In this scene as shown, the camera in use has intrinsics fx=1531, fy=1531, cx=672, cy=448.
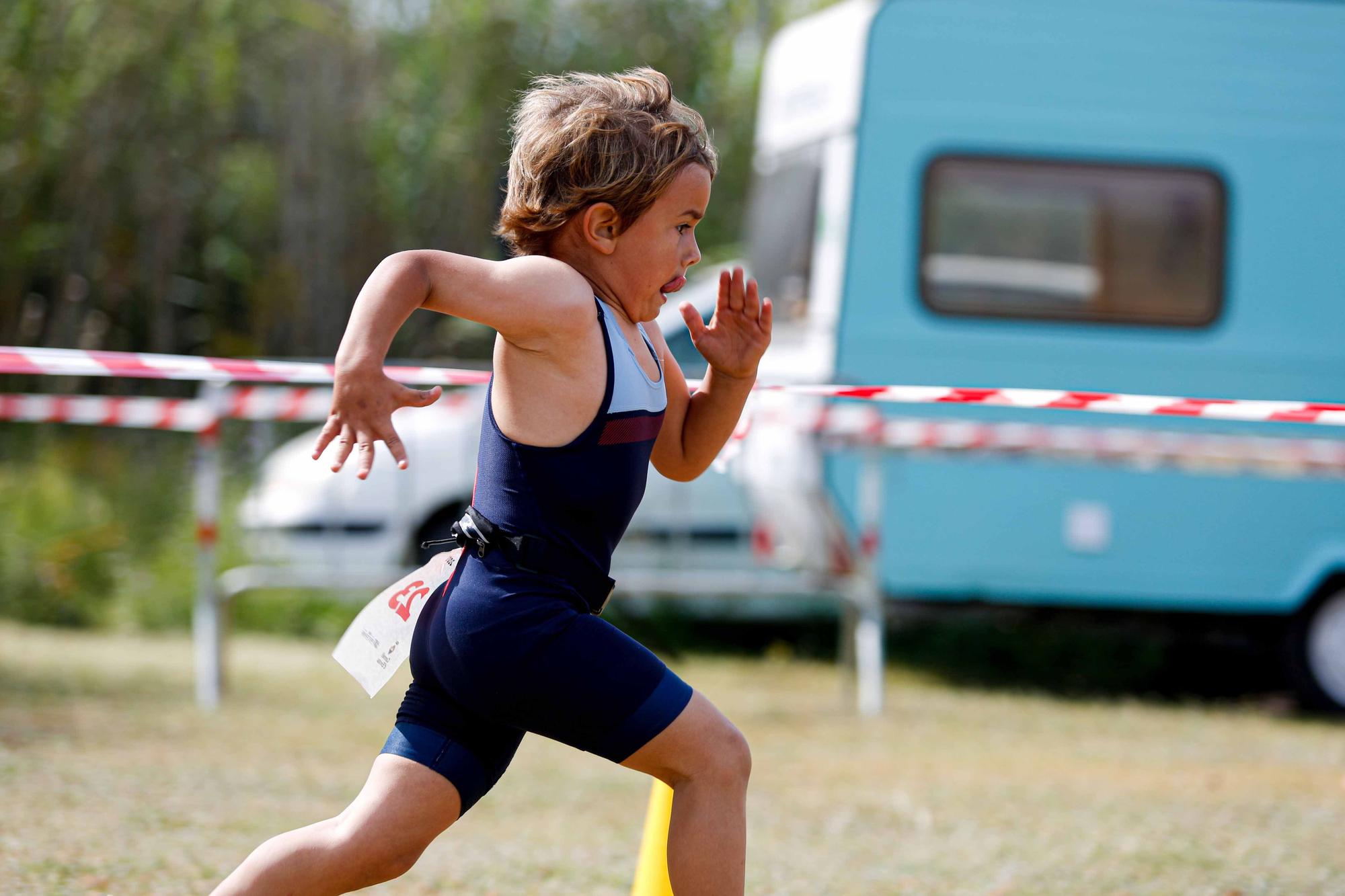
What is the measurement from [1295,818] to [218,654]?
4484 millimetres

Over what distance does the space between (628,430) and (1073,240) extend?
587 cm

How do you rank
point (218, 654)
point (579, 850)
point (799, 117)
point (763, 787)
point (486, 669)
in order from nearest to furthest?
point (486, 669), point (579, 850), point (763, 787), point (218, 654), point (799, 117)

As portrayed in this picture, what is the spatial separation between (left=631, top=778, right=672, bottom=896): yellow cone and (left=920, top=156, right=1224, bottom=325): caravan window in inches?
203

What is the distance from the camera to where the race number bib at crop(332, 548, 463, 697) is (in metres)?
2.55

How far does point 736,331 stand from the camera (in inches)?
110

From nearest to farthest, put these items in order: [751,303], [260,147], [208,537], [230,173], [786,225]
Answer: [751,303], [208,537], [786,225], [230,173], [260,147]

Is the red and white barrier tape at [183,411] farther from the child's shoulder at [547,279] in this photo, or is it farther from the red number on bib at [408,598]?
the child's shoulder at [547,279]

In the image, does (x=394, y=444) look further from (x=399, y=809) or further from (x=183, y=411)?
(x=183, y=411)

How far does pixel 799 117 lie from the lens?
8484 millimetres

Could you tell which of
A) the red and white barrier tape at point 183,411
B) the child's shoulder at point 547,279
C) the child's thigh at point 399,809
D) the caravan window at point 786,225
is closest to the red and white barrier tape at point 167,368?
the child's shoulder at point 547,279

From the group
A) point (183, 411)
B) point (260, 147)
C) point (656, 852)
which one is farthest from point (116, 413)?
point (260, 147)

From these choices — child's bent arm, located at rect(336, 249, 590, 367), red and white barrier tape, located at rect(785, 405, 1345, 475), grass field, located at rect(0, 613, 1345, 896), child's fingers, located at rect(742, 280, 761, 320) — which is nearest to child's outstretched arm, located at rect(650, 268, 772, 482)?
child's fingers, located at rect(742, 280, 761, 320)

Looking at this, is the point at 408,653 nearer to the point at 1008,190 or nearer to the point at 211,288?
the point at 1008,190

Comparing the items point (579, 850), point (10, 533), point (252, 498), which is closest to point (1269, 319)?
point (579, 850)
